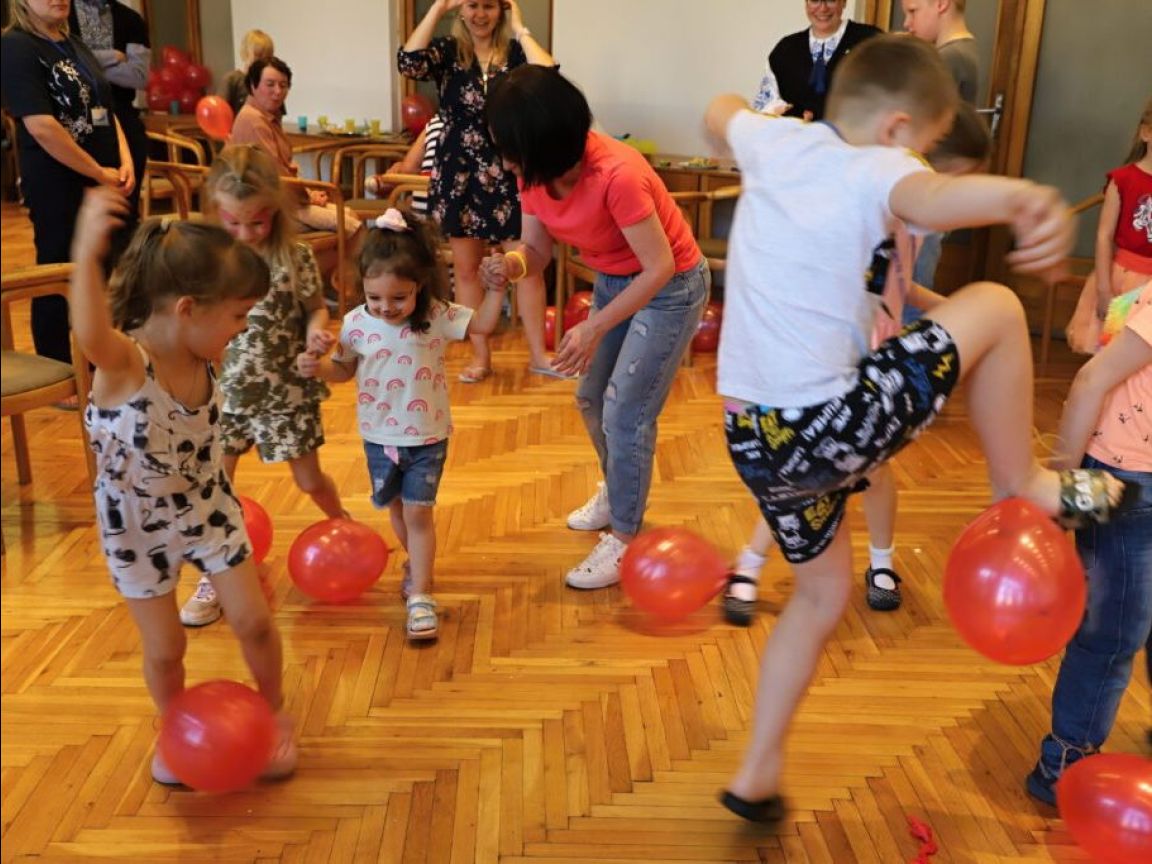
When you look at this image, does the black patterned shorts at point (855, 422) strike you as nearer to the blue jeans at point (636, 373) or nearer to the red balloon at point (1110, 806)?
the red balloon at point (1110, 806)

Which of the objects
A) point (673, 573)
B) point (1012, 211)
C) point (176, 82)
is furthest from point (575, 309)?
point (176, 82)

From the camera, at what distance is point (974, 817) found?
86.8 inches

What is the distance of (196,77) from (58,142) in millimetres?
4824

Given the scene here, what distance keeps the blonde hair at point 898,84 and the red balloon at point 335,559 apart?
1581mm

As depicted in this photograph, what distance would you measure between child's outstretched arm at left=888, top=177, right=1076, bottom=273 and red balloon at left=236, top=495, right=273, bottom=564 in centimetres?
195

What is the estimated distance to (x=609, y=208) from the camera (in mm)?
2715

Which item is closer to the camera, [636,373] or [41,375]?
[636,373]

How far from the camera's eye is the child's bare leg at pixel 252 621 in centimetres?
217

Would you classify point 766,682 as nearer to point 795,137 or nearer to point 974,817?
point 974,817

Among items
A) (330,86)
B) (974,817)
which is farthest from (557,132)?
(330,86)

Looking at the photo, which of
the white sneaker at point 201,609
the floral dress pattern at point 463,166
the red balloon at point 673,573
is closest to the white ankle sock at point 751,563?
the red balloon at point 673,573

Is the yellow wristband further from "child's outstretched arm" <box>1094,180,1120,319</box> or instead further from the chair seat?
"child's outstretched arm" <box>1094,180,1120,319</box>

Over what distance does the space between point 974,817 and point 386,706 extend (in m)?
1.20

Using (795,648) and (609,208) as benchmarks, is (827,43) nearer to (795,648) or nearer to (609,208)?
(609,208)
